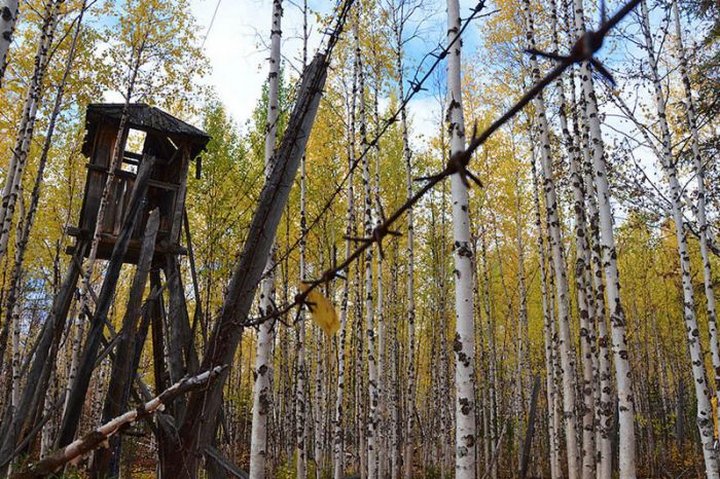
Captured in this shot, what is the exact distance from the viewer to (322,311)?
0.80m

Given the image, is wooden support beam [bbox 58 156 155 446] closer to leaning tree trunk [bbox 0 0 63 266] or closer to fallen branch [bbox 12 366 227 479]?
fallen branch [bbox 12 366 227 479]

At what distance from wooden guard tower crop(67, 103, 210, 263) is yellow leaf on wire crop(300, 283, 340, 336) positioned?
18.5ft

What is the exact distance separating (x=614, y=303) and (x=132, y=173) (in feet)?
22.3

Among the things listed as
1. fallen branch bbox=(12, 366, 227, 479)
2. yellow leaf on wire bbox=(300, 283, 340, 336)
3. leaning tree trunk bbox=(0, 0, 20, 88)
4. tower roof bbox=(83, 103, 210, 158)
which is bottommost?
fallen branch bbox=(12, 366, 227, 479)

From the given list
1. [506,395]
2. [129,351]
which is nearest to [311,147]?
[129,351]

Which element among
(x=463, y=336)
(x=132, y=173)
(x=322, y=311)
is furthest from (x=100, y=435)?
(x=132, y=173)

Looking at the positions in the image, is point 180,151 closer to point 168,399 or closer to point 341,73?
point 168,399

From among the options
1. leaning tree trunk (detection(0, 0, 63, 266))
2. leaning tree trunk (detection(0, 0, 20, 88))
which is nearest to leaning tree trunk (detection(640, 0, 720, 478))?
leaning tree trunk (detection(0, 0, 20, 88))

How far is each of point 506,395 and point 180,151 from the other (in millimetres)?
21357

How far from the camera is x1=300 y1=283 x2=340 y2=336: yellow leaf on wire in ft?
2.62

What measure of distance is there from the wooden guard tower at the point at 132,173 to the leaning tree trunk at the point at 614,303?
523 centimetres

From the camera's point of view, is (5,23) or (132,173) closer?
(5,23)

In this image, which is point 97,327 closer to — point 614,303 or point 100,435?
point 100,435

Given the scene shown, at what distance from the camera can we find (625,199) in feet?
38.5
